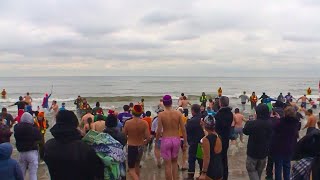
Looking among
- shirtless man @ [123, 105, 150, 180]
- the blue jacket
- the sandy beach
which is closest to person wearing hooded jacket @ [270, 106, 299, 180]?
the sandy beach

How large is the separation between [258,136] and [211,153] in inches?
52.5

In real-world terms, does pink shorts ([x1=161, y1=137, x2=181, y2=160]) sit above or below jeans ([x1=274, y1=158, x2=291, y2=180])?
above

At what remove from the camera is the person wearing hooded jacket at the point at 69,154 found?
11.7 ft

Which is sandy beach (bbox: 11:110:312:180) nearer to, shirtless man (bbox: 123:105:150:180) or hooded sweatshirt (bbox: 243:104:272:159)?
shirtless man (bbox: 123:105:150:180)

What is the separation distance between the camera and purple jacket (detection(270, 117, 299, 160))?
641 centimetres

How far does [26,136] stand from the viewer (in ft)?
19.1

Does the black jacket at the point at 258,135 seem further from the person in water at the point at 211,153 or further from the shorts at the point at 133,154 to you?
the shorts at the point at 133,154

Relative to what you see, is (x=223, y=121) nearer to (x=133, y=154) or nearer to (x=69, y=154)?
(x=133, y=154)

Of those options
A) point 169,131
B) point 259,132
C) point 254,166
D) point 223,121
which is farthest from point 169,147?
point 259,132

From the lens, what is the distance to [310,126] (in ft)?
28.5

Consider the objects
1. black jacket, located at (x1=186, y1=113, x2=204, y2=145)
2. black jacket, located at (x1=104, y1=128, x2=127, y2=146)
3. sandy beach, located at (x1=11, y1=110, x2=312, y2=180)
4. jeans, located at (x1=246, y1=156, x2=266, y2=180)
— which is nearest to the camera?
black jacket, located at (x1=104, y1=128, x2=127, y2=146)

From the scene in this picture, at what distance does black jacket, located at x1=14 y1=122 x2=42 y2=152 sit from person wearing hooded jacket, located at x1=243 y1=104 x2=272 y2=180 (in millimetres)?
3525

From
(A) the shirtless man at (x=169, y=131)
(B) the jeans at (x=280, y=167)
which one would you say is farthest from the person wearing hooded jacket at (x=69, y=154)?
(B) the jeans at (x=280, y=167)

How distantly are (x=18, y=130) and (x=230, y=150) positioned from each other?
6833 millimetres
